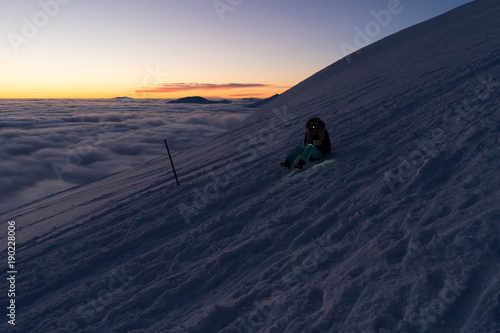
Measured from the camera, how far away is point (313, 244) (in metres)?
3.57

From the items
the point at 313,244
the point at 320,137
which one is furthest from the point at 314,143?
the point at 313,244

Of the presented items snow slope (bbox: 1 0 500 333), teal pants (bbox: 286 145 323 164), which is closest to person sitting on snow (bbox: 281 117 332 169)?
teal pants (bbox: 286 145 323 164)

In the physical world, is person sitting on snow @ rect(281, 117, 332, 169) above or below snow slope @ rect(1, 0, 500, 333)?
above

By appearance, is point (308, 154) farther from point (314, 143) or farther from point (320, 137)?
point (320, 137)

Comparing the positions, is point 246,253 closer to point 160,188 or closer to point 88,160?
point 160,188

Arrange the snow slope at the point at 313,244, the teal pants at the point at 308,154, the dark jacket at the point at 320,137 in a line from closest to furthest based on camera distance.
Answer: the snow slope at the point at 313,244 → the teal pants at the point at 308,154 → the dark jacket at the point at 320,137

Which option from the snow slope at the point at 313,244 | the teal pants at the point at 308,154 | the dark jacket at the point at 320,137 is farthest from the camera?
the dark jacket at the point at 320,137

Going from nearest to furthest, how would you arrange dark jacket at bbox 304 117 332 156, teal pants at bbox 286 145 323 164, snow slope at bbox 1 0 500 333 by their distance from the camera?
snow slope at bbox 1 0 500 333 < teal pants at bbox 286 145 323 164 < dark jacket at bbox 304 117 332 156

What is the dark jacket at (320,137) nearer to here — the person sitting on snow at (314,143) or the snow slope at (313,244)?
the person sitting on snow at (314,143)

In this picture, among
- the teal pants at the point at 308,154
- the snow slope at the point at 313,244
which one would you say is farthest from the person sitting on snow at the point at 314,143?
the snow slope at the point at 313,244

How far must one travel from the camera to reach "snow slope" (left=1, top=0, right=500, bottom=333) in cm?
247

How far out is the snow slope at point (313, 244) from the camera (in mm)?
2467

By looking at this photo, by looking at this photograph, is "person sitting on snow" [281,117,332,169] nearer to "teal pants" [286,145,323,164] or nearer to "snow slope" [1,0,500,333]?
"teal pants" [286,145,323,164]

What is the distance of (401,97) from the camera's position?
9086mm
